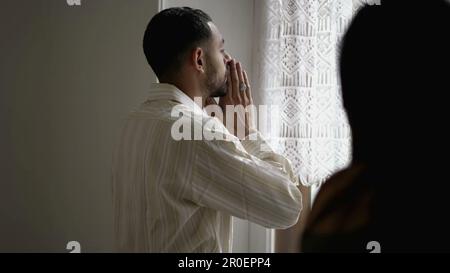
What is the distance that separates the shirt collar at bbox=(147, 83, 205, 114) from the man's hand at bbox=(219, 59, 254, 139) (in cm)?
12

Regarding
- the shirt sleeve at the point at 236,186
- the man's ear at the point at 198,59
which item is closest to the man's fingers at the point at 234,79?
the man's ear at the point at 198,59

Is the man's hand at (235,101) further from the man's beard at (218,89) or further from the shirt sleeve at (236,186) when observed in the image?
the shirt sleeve at (236,186)

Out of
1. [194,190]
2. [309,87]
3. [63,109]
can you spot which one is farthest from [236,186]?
[63,109]

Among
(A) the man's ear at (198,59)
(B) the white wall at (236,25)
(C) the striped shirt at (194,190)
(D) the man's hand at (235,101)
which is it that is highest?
(B) the white wall at (236,25)

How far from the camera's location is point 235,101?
1.22 m

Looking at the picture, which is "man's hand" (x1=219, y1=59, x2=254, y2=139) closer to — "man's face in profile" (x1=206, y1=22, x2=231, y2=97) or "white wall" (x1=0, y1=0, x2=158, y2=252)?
"man's face in profile" (x1=206, y1=22, x2=231, y2=97)

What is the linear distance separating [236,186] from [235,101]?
286mm

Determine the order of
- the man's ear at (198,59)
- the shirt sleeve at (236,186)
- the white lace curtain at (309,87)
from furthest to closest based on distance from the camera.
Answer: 1. the white lace curtain at (309,87)
2. the man's ear at (198,59)
3. the shirt sleeve at (236,186)

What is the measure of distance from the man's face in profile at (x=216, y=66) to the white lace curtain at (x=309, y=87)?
344mm

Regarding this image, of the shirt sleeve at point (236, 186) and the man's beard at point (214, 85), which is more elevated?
the man's beard at point (214, 85)

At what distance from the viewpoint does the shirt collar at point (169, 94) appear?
1094 mm

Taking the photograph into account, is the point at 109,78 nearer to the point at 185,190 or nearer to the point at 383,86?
the point at 185,190

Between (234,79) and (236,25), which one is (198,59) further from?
(236,25)
